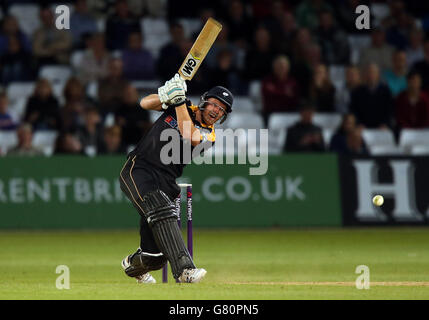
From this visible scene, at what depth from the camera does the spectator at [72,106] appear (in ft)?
63.1

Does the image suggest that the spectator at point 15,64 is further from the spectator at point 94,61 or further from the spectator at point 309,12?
the spectator at point 309,12

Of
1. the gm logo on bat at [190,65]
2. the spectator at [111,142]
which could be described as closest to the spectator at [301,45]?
the spectator at [111,142]

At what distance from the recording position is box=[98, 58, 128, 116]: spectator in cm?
1952

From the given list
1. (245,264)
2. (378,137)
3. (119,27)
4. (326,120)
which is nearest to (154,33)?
(119,27)

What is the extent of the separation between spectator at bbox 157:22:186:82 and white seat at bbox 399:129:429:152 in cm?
455

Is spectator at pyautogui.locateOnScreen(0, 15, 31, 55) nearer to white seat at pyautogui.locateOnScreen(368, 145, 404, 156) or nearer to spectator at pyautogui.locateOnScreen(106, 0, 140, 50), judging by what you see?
spectator at pyautogui.locateOnScreen(106, 0, 140, 50)

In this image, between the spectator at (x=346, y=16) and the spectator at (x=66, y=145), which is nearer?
the spectator at (x=66, y=145)

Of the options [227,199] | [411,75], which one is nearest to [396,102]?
[411,75]

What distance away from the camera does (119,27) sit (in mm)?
20906

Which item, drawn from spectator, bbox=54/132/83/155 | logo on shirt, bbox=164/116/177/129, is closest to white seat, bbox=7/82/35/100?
spectator, bbox=54/132/83/155

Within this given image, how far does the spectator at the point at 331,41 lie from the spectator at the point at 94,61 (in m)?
4.46

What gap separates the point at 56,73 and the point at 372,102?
6.44m
